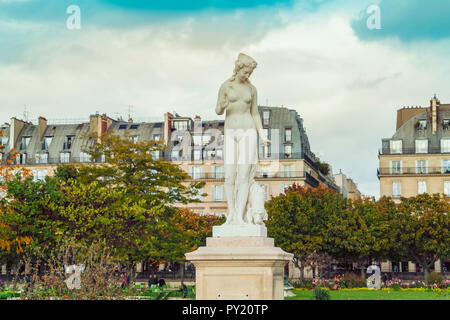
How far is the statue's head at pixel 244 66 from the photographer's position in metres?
13.9

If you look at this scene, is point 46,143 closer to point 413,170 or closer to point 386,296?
point 413,170

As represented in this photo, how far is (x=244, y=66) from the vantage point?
1391 cm

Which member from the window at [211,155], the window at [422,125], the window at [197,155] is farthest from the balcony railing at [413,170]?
the window at [197,155]

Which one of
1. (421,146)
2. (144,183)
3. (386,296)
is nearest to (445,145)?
(421,146)

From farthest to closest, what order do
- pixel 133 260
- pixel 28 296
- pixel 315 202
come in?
pixel 315 202
pixel 133 260
pixel 28 296

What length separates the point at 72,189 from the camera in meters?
31.9

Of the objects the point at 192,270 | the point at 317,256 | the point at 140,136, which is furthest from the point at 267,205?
the point at 140,136

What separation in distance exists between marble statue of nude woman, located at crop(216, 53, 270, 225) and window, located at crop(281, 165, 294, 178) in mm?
65289

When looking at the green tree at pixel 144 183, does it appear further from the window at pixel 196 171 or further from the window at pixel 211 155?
the window at pixel 196 171

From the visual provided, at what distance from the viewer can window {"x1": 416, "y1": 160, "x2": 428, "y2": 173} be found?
3007 inches

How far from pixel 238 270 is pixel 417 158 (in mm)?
67408

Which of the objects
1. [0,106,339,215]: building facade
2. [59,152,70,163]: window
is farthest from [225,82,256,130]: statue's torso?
[59,152,70,163]: window
